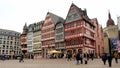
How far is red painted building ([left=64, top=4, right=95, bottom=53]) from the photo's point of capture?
56.9 m

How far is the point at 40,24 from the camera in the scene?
3226 inches

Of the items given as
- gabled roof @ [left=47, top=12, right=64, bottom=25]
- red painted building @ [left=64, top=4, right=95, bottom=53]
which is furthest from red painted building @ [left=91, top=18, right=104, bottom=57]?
gabled roof @ [left=47, top=12, right=64, bottom=25]

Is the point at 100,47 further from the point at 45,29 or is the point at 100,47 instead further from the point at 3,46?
the point at 3,46

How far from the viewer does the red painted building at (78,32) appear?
56.9 m

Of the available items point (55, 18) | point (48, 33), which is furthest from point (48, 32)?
point (55, 18)

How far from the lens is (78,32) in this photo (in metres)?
58.2

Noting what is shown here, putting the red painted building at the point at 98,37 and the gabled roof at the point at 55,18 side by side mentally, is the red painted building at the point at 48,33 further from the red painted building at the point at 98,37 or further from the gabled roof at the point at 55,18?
the red painted building at the point at 98,37

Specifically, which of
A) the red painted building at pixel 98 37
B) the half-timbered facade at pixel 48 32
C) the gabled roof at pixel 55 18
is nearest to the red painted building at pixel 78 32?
the red painted building at pixel 98 37

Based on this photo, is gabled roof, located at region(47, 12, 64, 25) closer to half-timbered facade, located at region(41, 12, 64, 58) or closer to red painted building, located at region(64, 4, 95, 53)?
half-timbered facade, located at region(41, 12, 64, 58)

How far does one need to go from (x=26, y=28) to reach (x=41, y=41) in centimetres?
1999

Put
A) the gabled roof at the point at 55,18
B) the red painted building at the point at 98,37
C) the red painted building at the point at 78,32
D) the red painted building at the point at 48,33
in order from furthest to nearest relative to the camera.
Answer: the gabled roof at the point at 55,18 → the red painted building at the point at 48,33 → the red painted building at the point at 98,37 → the red painted building at the point at 78,32

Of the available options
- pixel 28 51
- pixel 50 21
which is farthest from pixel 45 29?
pixel 28 51

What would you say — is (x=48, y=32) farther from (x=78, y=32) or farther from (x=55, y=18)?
(x=78, y=32)

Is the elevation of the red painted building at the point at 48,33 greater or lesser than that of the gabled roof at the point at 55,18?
lesser
